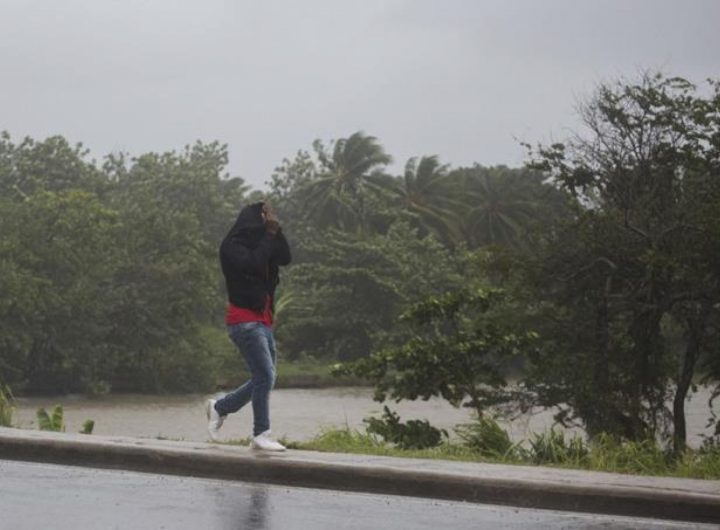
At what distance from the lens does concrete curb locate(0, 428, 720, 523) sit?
889 cm

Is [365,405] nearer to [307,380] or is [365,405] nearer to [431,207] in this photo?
[307,380]

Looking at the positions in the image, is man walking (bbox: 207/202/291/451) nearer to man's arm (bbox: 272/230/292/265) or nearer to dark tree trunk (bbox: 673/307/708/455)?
man's arm (bbox: 272/230/292/265)

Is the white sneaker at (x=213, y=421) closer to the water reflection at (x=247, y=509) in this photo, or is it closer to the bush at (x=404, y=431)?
the water reflection at (x=247, y=509)

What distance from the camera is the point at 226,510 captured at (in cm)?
878

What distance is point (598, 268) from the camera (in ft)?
99.7

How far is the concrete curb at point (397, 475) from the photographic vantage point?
8.89 m

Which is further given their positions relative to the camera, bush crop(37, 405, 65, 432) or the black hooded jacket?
bush crop(37, 405, 65, 432)

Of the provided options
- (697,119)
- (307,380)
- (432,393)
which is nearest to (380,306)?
(307,380)

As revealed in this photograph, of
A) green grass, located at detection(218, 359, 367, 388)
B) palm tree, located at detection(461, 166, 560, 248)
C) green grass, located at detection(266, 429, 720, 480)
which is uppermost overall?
palm tree, located at detection(461, 166, 560, 248)

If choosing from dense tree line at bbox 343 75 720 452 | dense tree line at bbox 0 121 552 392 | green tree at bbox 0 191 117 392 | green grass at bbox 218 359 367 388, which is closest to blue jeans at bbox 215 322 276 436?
dense tree line at bbox 343 75 720 452

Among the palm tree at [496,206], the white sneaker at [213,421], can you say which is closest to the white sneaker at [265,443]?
the white sneaker at [213,421]

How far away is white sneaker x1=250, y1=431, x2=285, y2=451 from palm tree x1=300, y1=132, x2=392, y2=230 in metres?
75.4

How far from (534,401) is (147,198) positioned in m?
41.2

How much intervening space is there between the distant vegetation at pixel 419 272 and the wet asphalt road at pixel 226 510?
3.44 meters
